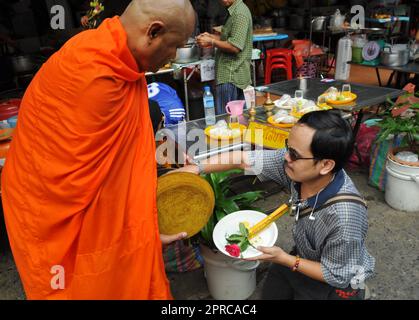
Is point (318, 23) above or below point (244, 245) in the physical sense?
above

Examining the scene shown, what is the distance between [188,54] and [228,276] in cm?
371

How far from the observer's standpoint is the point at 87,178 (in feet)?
4.48

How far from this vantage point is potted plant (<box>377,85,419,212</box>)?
10.4ft

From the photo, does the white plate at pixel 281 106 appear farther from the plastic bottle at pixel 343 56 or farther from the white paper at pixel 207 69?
the plastic bottle at pixel 343 56

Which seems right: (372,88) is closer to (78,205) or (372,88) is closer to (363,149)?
(363,149)

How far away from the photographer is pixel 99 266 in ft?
5.04

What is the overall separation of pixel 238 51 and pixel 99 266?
3246mm

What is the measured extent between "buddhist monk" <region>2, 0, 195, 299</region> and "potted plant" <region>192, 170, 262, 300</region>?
0.66 meters

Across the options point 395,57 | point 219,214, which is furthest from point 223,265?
point 395,57

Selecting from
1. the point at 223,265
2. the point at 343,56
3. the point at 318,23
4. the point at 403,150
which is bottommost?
the point at 223,265

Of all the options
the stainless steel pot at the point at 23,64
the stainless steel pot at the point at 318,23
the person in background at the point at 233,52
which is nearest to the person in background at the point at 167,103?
the person in background at the point at 233,52

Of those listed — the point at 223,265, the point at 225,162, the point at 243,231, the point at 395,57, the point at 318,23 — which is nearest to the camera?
the point at 243,231

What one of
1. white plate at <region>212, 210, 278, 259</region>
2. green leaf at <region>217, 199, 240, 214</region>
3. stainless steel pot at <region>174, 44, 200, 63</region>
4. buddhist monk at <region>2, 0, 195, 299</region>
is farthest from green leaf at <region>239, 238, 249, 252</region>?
stainless steel pot at <region>174, 44, 200, 63</region>

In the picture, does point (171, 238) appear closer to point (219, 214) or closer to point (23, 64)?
point (219, 214)
